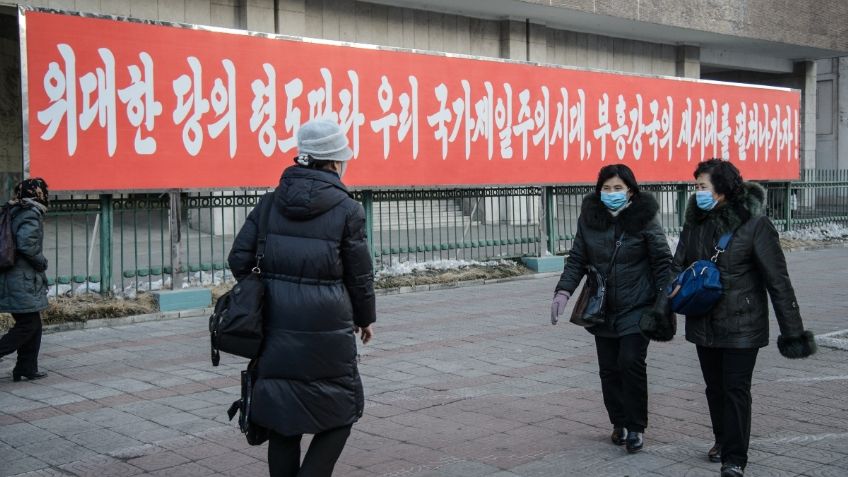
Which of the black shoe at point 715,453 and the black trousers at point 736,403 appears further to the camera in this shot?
the black shoe at point 715,453

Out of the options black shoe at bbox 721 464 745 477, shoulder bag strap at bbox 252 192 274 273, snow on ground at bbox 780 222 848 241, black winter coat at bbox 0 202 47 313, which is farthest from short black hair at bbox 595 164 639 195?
snow on ground at bbox 780 222 848 241

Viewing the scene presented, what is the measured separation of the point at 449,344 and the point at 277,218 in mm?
5355

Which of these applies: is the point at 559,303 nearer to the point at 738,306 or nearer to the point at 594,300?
the point at 594,300

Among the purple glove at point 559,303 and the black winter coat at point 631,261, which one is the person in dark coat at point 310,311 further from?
the black winter coat at point 631,261

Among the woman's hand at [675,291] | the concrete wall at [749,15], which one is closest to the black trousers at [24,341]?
the woman's hand at [675,291]

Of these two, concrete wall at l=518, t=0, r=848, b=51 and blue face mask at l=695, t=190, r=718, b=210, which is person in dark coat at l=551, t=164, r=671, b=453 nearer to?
blue face mask at l=695, t=190, r=718, b=210

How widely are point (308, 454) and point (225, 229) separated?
32.5ft

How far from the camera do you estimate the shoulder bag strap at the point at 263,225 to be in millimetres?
3670

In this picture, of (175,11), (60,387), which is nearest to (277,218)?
(60,387)

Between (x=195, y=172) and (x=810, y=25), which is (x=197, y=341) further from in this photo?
(x=810, y=25)

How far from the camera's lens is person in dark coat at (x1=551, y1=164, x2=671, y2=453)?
527 cm

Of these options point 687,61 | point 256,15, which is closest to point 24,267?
point 256,15

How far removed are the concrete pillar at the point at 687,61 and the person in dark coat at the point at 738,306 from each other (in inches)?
992

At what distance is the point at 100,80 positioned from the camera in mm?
10219
